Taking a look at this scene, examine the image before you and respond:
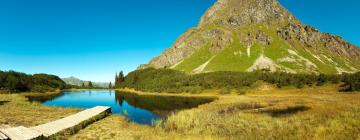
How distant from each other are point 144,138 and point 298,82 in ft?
409

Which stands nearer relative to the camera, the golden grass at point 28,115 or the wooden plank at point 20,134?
the wooden plank at point 20,134

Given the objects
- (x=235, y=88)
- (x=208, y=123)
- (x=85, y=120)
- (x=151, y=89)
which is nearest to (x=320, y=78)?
(x=235, y=88)

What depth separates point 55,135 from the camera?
1038 inches

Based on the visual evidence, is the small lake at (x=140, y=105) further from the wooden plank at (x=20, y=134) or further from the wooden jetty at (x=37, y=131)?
the wooden plank at (x=20, y=134)

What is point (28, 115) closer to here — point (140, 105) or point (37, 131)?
point (37, 131)

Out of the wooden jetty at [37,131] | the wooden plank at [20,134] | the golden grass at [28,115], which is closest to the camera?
the wooden plank at [20,134]

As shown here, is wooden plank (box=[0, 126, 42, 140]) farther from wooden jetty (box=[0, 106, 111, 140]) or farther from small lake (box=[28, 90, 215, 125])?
small lake (box=[28, 90, 215, 125])

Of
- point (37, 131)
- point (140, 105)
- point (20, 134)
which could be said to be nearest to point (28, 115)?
point (37, 131)

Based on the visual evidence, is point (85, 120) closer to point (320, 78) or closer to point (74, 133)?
point (74, 133)

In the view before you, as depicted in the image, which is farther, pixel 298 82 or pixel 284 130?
pixel 298 82

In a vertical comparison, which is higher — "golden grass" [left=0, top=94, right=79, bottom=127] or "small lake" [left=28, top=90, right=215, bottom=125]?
"golden grass" [left=0, top=94, right=79, bottom=127]

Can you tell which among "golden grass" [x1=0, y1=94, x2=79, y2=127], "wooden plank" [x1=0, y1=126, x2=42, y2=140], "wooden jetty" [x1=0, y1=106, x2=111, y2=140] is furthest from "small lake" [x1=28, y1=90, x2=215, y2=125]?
"wooden plank" [x1=0, y1=126, x2=42, y2=140]

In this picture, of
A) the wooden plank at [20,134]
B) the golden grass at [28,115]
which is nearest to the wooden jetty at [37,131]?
the wooden plank at [20,134]

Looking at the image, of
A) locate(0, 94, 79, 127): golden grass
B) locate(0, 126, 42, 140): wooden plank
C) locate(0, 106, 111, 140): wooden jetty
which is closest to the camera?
locate(0, 126, 42, 140): wooden plank
